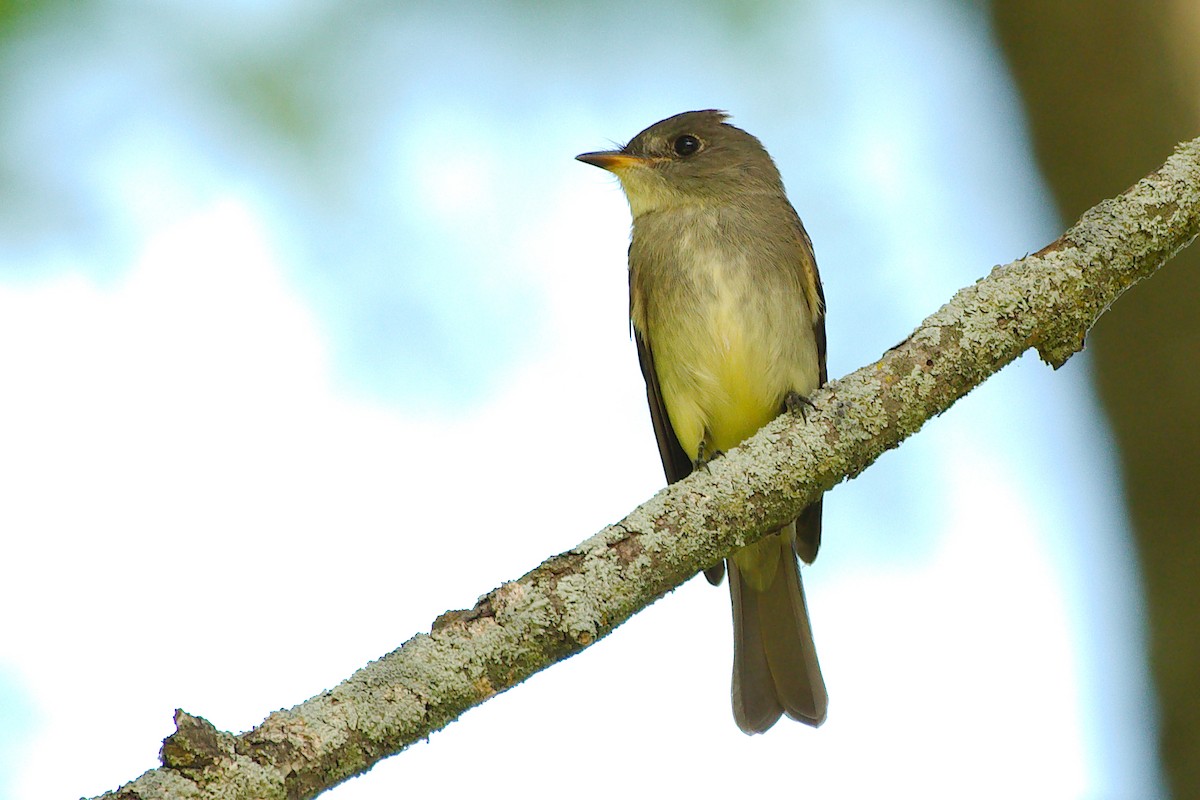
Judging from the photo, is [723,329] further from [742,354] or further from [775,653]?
[775,653]

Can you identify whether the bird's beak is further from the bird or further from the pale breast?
the pale breast

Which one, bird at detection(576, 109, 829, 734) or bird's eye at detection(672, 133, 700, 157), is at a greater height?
bird's eye at detection(672, 133, 700, 157)

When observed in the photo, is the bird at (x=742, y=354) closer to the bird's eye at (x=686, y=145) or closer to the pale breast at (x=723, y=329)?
the pale breast at (x=723, y=329)

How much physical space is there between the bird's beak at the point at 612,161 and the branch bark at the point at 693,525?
2.80 metres

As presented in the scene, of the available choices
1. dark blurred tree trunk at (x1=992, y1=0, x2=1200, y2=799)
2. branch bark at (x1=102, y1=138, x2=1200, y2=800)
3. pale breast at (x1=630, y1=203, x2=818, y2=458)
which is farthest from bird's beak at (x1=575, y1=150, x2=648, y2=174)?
branch bark at (x1=102, y1=138, x2=1200, y2=800)

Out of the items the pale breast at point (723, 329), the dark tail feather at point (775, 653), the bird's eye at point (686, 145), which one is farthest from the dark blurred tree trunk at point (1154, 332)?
the bird's eye at point (686, 145)

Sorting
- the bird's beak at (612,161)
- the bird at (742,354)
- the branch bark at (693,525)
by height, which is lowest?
the branch bark at (693,525)

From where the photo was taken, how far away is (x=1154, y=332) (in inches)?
Answer: 160

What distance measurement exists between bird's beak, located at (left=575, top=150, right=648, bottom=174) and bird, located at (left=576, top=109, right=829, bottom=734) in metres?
0.26

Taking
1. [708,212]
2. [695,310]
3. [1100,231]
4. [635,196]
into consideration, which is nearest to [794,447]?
[1100,231]

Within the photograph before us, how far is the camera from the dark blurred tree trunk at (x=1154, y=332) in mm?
3936

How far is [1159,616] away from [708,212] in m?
2.59

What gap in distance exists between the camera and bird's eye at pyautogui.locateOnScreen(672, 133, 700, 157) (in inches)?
243

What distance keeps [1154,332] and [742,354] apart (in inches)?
63.8
